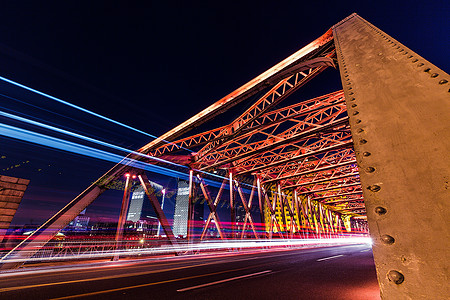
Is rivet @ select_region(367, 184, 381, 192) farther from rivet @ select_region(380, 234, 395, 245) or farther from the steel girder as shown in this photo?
the steel girder

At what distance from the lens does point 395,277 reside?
1.04m

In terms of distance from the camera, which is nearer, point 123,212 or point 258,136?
point 123,212

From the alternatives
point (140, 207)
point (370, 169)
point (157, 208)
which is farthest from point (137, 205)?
point (370, 169)

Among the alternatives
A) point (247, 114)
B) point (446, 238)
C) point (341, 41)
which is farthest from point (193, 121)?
point (446, 238)

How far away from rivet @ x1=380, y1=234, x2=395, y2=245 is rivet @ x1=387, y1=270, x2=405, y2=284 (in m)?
0.14

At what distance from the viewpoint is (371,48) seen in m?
2.46

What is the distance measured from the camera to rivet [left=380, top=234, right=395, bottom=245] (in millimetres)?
1110

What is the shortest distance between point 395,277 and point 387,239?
189mm

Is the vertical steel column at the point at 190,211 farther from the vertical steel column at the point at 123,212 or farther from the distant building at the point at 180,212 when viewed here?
the distant building at the point at 180,212

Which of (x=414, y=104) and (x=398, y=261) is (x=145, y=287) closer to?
(x=398, y=261)

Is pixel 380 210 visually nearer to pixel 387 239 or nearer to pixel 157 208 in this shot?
pixel 387 239

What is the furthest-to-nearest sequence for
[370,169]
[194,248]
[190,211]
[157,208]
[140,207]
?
[140,207]
[190,211]
[194,248]
[157,208]
[370,169]

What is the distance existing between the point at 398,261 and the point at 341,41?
3.34m

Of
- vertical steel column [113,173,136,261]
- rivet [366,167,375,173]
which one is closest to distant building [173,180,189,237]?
vertical steel column [113,173,136,261]
